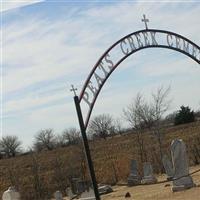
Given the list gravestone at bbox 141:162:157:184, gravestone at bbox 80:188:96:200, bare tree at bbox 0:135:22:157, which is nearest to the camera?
gravestone at bbox 80:188:96:200

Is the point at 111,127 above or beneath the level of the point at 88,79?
above

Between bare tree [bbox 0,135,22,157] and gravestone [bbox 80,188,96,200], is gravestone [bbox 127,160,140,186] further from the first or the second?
bare tree [bbox 0,135,22,157]

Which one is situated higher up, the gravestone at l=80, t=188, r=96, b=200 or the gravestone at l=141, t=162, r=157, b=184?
the gravestone at l=141, t=162, r=157, b=184

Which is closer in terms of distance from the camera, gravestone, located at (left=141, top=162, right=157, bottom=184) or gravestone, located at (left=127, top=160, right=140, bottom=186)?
gravestone, located at (left=141, top=162, right=157, bottom=184)

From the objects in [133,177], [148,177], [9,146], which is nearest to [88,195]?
[148,177]

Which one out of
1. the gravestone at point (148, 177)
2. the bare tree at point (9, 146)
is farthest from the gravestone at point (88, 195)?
the bare tree at point (9, 146)

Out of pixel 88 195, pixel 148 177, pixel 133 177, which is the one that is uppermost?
pixel 133 177

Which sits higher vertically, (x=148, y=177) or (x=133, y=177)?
(x=133, y=177)

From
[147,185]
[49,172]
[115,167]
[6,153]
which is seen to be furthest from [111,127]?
[147,185]

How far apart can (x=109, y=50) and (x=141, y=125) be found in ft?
107

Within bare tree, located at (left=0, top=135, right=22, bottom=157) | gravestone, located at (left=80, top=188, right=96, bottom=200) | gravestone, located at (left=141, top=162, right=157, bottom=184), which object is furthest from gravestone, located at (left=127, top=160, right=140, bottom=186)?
bare tree, located at (left=0, top=135, right=22, bottom=157)

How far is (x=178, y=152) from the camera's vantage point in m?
19.2

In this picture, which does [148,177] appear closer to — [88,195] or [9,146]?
[88,195]

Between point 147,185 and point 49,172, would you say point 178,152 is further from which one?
point 49,172
